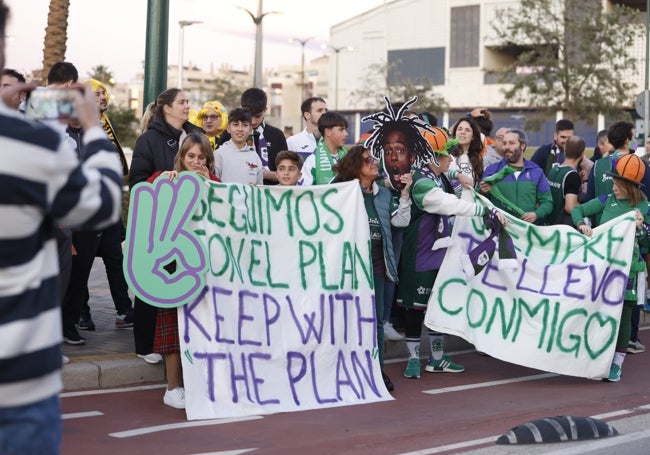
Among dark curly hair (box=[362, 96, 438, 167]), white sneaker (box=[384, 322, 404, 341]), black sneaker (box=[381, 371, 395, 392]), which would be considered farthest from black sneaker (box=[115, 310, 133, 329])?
dark curly hair (box=[362, 96, 438, 167])

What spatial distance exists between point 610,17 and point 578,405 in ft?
129

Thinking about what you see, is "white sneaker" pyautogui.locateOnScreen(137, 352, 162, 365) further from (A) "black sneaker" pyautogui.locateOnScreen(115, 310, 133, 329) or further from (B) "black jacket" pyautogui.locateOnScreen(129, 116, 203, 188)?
(A) "black sneaker" pyautogui.locateOnScreen(115, 310, 133, 329)

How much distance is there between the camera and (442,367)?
28.2 ft

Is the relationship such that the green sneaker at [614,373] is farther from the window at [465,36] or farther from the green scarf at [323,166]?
the window at [465,36]

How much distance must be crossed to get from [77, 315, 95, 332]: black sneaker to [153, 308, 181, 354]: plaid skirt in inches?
90.3

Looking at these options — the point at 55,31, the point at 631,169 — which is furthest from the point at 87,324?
the point at 55,31

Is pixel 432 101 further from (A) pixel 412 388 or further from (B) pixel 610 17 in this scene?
(A) pixel 412 388

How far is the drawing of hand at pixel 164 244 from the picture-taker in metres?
6.70

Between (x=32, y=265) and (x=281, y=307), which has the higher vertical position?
(x=32, y=265)

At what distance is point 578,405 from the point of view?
293 inches

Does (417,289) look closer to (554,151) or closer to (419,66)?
(554,151)

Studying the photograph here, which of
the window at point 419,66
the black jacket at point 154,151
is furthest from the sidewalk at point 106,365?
the window at point 419,66

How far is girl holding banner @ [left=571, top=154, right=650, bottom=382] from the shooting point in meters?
8.65

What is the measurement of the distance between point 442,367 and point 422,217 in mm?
1260
